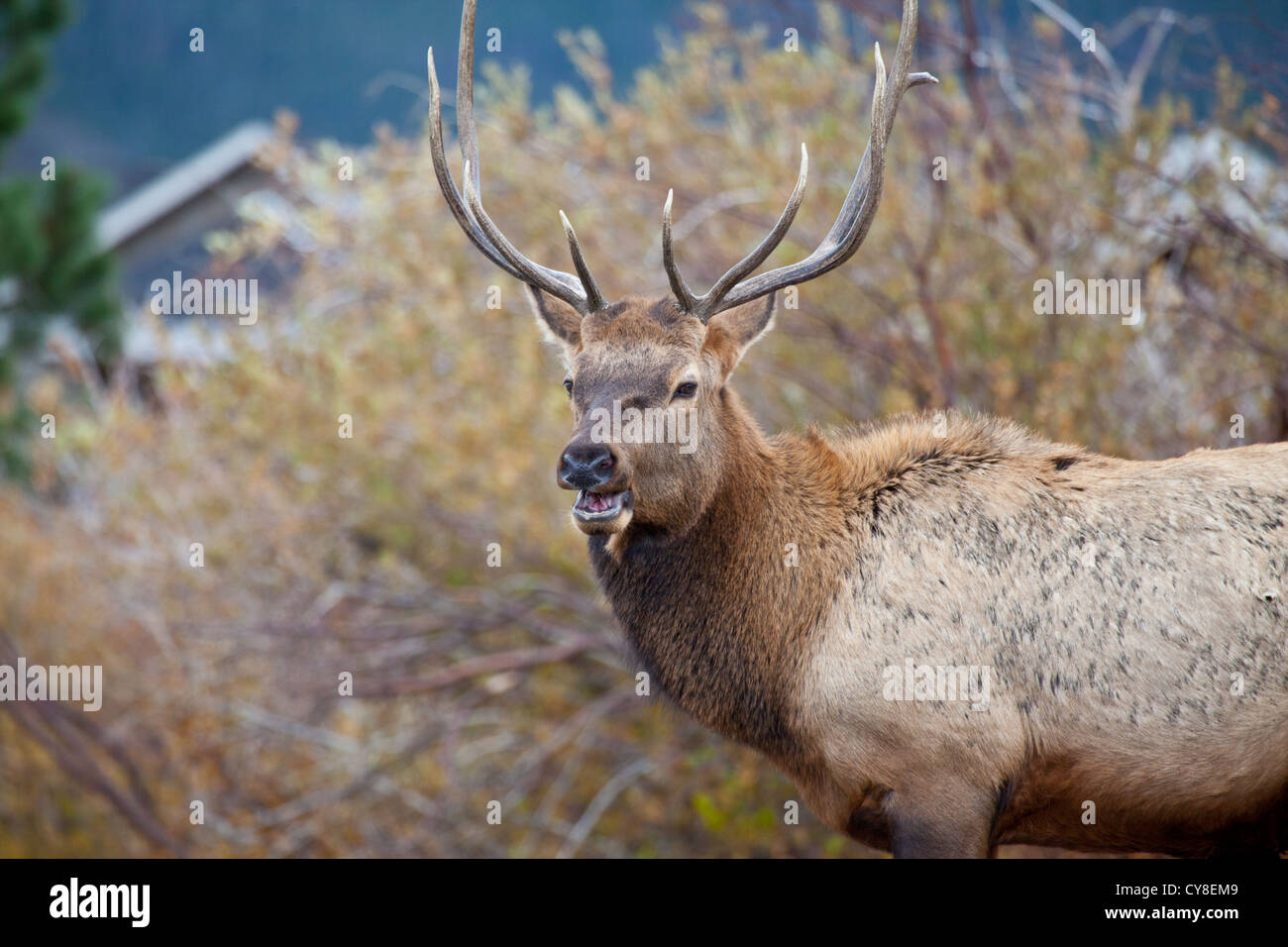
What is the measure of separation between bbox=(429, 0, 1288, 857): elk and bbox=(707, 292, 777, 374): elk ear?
0.02m

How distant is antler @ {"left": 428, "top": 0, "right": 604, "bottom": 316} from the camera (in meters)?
5.16

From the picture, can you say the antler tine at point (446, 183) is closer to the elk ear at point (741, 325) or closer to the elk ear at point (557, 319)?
the elk ear at point (557, 319)

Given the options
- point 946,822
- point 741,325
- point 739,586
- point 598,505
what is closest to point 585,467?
point 598,505

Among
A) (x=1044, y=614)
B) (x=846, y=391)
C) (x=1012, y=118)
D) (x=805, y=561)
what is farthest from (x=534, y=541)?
(x=1044, y=614)

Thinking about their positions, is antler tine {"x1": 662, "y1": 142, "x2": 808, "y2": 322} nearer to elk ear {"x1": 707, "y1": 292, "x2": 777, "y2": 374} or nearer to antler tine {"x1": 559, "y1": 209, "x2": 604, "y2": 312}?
elk ear {"x1": 707, "y1": 292, "x2": 777, "y2": 374}

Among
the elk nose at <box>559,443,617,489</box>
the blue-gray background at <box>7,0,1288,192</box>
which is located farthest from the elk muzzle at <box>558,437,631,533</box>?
the blue-gray background at <box>7,0,1288,192</box>

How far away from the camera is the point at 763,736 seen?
15.7 feet

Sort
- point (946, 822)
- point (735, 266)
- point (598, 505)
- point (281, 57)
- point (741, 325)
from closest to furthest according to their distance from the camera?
1. point (946, 822)
2. point (598, 505)
3. point (735, 266)
4. point (741, 325)
5. point (281, 57)

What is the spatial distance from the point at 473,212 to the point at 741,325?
4.22 ft

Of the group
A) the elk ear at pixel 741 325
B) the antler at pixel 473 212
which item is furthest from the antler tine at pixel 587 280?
the elk ear at pixel 741 325

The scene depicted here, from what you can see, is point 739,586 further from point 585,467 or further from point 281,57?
point 281,57

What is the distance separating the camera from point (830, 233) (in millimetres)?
5098

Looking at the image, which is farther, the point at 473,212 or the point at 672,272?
the point at 473,212

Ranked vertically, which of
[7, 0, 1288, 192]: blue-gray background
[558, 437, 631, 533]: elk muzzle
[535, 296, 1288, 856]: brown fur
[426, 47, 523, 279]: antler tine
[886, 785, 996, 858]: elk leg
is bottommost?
[886, 785, 996, 858]: elk leg
